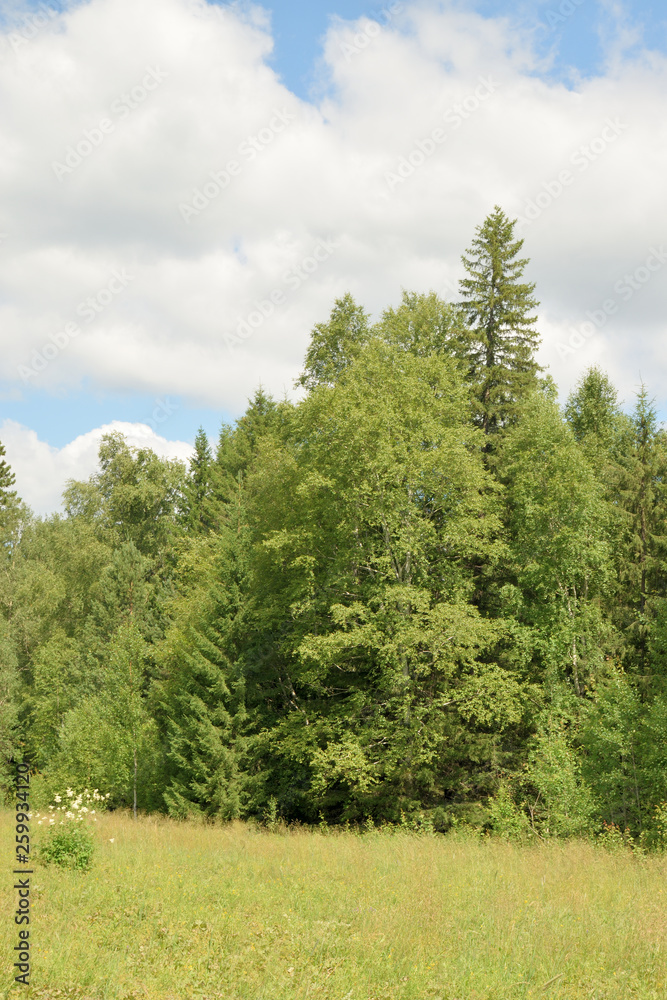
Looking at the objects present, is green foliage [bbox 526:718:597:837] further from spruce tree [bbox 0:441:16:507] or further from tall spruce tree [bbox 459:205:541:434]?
spruce tree [bbox 0:441:16:507]

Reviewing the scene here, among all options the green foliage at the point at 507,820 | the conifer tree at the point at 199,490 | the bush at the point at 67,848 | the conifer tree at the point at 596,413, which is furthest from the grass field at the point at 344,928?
the conifer tree at the point at 199,490

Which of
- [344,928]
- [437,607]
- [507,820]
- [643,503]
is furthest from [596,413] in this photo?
[344,928]

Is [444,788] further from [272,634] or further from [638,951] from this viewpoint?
[638,951]

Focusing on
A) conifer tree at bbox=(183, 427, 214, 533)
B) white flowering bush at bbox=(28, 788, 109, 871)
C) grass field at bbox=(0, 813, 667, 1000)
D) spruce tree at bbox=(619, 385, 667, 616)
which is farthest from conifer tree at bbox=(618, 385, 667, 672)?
conifer tree at bbox=(183, 427, 214, 533)

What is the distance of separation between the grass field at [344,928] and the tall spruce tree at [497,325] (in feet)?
56.2

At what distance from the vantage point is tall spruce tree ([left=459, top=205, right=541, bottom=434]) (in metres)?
24.6

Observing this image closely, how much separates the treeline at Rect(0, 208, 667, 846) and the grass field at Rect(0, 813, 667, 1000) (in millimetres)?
7396

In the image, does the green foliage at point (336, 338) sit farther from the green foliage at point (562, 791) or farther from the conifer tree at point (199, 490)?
the green foliage at point (562, 791)

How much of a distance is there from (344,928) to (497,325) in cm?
2196

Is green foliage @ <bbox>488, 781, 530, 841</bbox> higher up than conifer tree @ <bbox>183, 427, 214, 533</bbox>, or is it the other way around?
conifer tree @ <bbox>183, 427, 214, 533</bbox>

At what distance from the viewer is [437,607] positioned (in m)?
18.6

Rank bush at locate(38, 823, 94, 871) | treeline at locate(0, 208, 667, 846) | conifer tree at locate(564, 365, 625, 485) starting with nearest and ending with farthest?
bush at locate(38, 823, 94, 871) → treeline at locate(0, 208, 667, 846) → conifer tree at locate(564, 365, 625, 485)

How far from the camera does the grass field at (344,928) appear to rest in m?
5.78

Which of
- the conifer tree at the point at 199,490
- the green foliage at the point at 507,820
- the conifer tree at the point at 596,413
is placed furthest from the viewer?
the conifer tree at the point at 199,490
